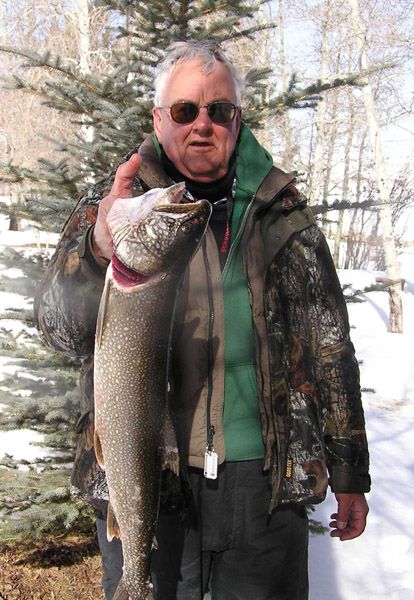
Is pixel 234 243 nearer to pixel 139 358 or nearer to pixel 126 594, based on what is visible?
pixel 139 358

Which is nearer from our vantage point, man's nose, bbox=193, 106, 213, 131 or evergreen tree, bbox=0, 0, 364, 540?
man's nose, bbox=193, 106, 213, 131

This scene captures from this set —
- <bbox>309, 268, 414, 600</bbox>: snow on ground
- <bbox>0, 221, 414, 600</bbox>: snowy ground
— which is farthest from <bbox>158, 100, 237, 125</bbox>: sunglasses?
<bbox>309, 268, 414, 600</bbox>: snow on ground

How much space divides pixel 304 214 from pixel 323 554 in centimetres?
278

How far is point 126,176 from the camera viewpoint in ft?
4.96

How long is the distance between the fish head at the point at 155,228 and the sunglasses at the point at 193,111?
0.56 m

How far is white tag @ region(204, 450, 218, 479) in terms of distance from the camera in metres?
1.81

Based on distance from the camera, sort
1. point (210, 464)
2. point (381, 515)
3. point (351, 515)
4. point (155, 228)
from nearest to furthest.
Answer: point (155, 228), point (210, 464), point (351, 515), point (381, 515)

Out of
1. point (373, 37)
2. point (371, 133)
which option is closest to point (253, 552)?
point (371, 133)

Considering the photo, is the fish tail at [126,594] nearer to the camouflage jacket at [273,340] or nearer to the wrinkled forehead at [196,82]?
the camouflage jacket at [273,340]

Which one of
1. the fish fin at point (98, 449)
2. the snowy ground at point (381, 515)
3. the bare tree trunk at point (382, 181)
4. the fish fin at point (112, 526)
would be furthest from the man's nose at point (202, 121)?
the bare tree trunk at point (382, 181)

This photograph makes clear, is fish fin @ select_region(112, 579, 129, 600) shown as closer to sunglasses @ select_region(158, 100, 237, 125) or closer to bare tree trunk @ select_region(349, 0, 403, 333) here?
sunglasses @ select_region(158, 100, 237, 125)

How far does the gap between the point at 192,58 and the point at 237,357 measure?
1.07 metres

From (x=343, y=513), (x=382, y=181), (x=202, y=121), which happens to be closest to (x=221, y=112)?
(x=202, y=121)

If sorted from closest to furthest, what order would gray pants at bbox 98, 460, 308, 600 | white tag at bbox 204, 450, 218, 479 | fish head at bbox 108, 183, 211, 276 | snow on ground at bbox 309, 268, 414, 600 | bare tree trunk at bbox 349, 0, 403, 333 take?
fish head at bbox 108, 183, 211, 276 → white tag at bbox 204, 450, 218, 479 → gray pants at bbox 98, 460, 308, 600 → snow on ground at bbox 309, 268, 414, 600 → bare tree trunk at bbox 349, 0, 403, 333
